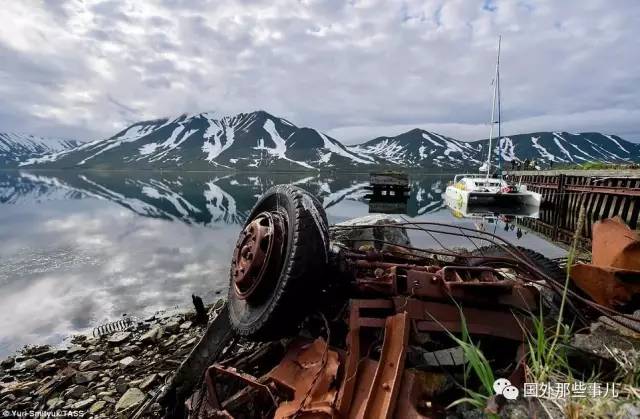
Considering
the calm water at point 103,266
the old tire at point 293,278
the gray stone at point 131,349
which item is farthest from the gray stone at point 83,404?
the calm water at point 103,266

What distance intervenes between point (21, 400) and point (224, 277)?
792cm

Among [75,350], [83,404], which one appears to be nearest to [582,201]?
[83,404]

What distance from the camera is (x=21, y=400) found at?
5.68 metres

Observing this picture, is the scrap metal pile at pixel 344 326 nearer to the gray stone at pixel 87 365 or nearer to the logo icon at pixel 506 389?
the logo icon at pixel 506 389

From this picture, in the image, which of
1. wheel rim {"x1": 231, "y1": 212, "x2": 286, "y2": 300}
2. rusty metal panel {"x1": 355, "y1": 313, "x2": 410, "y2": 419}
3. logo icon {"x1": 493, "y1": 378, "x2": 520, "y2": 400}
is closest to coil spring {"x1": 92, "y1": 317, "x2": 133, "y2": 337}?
wheel rim {"x1": 231, "y1": 212, "x2": 286, "y2": 300}

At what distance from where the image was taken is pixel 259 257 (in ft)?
12.4

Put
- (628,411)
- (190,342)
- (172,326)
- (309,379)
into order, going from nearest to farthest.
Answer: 1. (628,411)
2. (309,379)
3. (190,342)
4. (172,326)

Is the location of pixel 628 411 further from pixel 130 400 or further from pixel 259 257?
pixel 130 400

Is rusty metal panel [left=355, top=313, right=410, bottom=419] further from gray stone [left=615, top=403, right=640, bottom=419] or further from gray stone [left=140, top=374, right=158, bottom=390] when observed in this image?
gray stone [left=140, top=374, right=158, bottom=390]

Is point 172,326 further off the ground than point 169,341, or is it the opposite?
point 169,341

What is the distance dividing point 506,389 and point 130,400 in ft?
17.5

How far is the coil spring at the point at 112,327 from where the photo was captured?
8984mm

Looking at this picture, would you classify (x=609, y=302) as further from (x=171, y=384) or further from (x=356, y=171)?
(x=356, y=171)

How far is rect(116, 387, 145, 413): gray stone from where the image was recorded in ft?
16.7
